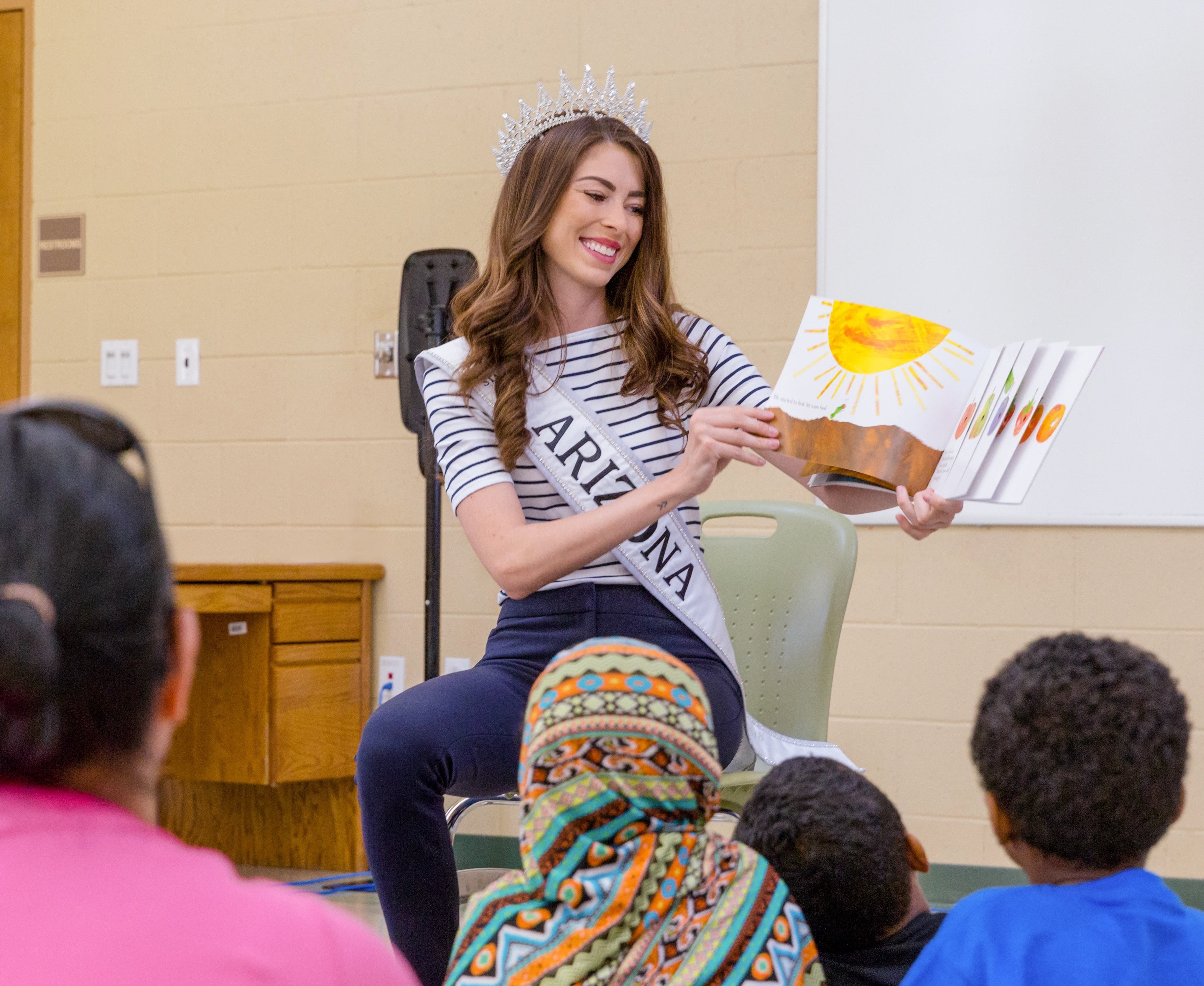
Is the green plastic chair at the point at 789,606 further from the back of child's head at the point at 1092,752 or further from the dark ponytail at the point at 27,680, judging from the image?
the dark ponytail at the point at 27,680

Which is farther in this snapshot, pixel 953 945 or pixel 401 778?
pixel 401 778

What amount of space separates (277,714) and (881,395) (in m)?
1.88

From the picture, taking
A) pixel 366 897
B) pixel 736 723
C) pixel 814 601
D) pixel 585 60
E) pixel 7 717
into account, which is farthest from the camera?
pixel 585 60

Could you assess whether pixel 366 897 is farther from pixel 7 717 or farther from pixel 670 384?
pixel 7 717

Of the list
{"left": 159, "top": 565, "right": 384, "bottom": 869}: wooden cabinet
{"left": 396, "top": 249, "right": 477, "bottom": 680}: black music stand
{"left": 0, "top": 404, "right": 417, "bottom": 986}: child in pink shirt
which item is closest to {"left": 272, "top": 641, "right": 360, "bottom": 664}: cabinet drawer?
{"left": 159, "top": 565, "right": 384, "bottom": 869}: wooden cabinet

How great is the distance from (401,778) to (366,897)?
5.06ft

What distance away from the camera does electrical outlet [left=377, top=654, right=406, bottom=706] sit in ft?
10.1

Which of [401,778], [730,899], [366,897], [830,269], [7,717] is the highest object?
[830,269]

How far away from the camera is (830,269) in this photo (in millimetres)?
2799

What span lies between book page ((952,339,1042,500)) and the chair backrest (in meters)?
0.52

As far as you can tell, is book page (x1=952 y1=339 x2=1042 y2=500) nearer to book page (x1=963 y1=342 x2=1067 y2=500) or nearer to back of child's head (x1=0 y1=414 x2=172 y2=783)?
book page (x1=963 y1=342 x2=1067 y2=500)

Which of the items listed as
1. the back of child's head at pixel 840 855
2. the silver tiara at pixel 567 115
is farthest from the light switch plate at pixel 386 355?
the back of child's head at pixel 840 855

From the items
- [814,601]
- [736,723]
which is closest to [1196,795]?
[814,601]

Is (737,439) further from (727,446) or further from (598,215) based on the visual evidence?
(598,215)
